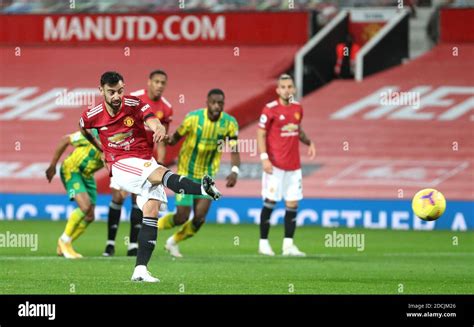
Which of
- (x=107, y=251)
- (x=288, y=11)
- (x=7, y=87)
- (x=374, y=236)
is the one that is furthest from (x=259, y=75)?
(x=107, y=251)

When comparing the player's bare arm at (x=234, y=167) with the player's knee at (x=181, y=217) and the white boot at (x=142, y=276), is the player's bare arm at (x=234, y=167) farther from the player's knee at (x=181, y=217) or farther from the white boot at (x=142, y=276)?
the white boot at (x=142, y=276)

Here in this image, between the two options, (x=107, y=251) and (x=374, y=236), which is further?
(x=374, y=236)

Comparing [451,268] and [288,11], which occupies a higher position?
[288,11]

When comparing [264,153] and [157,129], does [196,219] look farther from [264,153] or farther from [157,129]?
[157,129]

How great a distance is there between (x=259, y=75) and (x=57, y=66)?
4.79 metres

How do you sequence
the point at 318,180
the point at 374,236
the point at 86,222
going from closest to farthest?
the point at 86,222
the point at 374,236
the point at 318,180

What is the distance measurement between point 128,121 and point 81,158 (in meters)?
3.45

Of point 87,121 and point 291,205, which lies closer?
point 87,121

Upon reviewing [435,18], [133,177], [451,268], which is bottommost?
[451,268]

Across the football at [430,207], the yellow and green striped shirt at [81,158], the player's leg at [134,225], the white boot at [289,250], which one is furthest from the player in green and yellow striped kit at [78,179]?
the football at [430,207]

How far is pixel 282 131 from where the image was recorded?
15516 millimetres

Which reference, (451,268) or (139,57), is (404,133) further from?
(451,268)

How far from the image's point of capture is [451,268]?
43.1 ft

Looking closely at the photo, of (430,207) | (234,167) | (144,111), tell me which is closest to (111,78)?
(144,111)
